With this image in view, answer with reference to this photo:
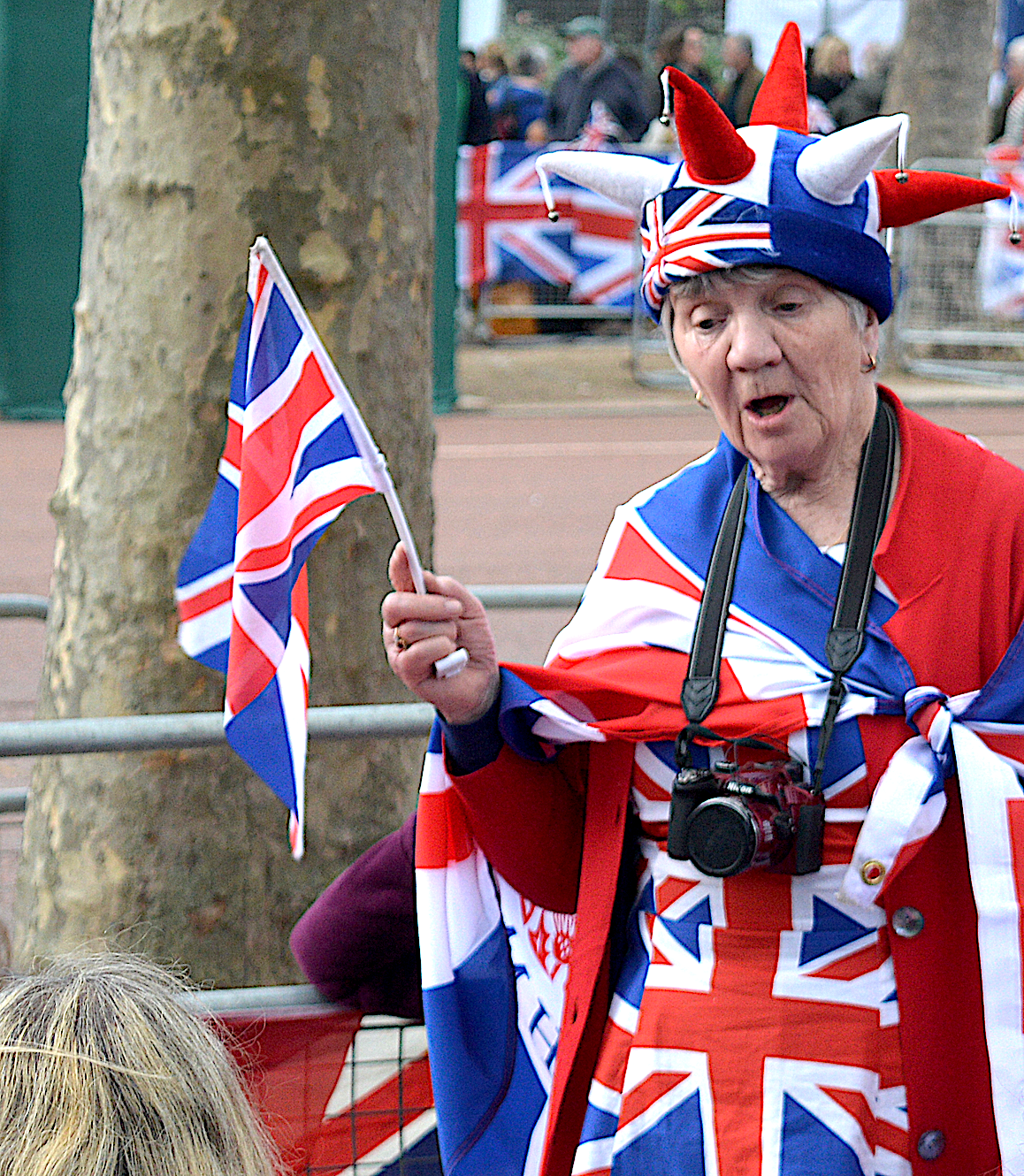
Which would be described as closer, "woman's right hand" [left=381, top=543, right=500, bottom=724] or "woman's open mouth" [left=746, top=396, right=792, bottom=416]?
"woman's right hand" [left=381, top=543, right=500, bottom=724]

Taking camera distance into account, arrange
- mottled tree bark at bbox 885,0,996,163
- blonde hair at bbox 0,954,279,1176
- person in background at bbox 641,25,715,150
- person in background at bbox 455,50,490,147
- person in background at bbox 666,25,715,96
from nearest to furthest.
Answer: blonde hair at bbox 0,954,279,1176, person in background at bbox 641,25,715,150, person in background at bbox 666,25,715,96, person in background at bbox 455,50,490,147, mottled tree bark at bbox 885,0,996,163

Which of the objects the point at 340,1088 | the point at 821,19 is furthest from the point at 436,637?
the point at 821,19

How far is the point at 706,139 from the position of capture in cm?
207

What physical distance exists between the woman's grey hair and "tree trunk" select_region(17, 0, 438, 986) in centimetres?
115

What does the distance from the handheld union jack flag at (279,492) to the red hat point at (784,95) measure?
69 cm

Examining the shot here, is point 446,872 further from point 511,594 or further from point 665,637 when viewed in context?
point 511,594

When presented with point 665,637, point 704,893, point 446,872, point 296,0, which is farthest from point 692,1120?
point 296,0

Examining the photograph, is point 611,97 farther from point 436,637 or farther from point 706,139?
point 436,637

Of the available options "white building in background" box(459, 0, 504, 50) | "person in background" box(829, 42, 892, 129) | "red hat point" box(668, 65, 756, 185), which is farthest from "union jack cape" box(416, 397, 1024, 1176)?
"white building in background" box(459, 0, 504, 50)

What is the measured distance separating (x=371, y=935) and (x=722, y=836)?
2.10 feet

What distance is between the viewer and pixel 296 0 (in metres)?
3.12

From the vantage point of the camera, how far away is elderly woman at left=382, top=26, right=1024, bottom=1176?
2049 mm

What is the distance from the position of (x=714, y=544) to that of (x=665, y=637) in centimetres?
14

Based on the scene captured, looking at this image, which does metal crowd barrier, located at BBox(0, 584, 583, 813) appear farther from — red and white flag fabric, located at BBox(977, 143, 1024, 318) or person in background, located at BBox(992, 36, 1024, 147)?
person in background, located at BBox(992, 36, 1024, 147)
